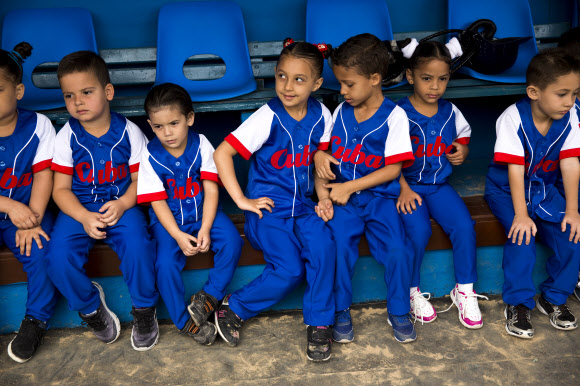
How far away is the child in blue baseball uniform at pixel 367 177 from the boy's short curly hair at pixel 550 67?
1.88 ft

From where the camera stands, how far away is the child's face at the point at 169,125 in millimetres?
2055

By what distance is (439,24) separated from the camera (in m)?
3.21

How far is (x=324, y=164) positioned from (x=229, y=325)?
2.55 feet

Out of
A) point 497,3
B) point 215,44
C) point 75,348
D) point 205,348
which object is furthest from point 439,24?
point 75,348

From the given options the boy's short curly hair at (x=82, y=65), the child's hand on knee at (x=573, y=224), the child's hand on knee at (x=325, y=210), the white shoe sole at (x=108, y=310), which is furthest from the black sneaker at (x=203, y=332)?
the child's hand on knee at (x=573, y=224)

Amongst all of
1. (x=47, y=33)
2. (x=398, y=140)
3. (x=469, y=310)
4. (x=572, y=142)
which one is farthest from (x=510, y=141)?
(x=47, y=33)

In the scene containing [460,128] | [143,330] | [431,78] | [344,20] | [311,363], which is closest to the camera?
[311,363]

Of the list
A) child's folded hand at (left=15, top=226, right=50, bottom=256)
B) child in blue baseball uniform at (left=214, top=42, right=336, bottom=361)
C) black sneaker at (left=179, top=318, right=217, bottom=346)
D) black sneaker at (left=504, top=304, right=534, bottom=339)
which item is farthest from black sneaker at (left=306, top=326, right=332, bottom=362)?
child's folded hand at (left=15, top=226, right=50, bottom=256)

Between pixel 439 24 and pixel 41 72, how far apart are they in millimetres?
2403

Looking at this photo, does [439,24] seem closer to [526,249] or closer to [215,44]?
[215,44]

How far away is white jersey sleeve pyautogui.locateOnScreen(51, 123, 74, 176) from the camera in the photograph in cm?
211

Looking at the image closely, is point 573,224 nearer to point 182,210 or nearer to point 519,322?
point 519,322

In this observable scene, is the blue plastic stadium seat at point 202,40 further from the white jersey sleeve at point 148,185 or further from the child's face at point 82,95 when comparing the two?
the white jersey sleeve at point 148,185

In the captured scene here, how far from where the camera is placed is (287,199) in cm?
216
